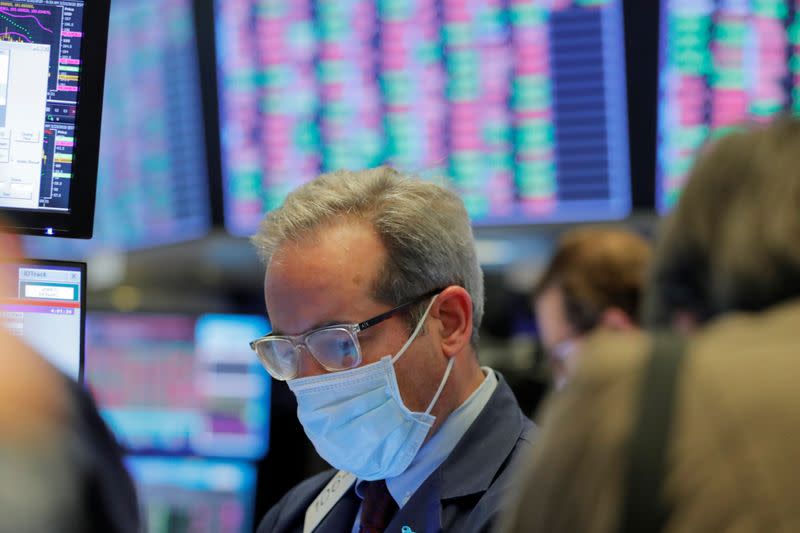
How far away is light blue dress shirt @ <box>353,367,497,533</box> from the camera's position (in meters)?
1.89

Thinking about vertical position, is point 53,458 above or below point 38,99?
below

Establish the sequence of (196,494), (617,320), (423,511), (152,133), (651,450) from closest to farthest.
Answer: (651,450), (423,511), (617,320), (152,133), (196,494)

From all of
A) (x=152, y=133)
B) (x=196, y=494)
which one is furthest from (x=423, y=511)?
(x=196, y=494)

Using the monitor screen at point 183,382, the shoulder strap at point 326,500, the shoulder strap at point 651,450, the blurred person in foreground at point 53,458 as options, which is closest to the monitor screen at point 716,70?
the shoulder strap at point 326,500

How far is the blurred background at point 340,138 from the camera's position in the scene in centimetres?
315

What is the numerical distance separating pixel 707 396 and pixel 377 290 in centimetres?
112

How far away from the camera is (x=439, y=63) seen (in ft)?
10.7

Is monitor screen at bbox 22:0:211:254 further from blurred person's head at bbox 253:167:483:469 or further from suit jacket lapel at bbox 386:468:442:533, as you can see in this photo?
suit jacket lapel at bbox 386:468:442:533

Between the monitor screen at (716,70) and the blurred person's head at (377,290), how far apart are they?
1.36 metres

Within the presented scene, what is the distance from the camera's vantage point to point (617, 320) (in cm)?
289

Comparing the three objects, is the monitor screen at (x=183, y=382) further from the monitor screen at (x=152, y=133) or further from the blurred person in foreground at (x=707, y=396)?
the blurred person in foreground at (x=707, y=396)

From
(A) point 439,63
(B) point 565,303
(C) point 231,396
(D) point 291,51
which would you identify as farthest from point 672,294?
(C) point 231,396

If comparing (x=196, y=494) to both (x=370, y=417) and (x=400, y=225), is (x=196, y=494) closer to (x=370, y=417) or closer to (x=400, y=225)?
(x=370, y=417)

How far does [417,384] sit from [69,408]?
1.05 m
